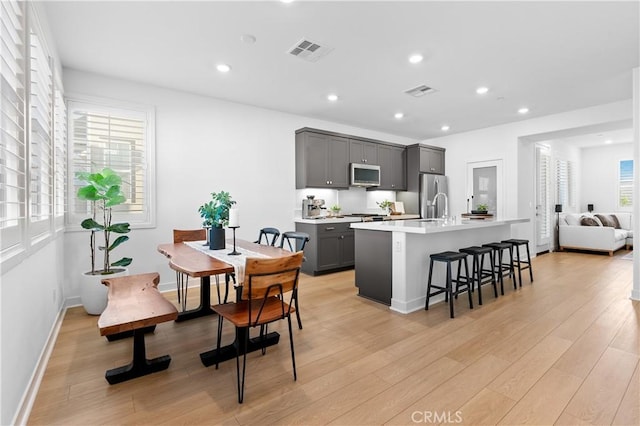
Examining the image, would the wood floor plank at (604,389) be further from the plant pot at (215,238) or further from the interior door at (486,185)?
the interior door at (486,185)

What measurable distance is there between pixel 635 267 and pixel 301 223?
177 inches

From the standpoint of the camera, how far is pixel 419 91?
4465 millimetres

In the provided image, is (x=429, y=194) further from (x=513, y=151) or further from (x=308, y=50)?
(x=308, y=50)

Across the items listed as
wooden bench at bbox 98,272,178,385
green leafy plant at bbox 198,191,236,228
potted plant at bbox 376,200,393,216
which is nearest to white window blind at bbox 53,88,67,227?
wooden bench at bbox 98,272,178,385

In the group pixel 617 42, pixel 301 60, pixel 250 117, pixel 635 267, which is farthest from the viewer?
pixel 250 117

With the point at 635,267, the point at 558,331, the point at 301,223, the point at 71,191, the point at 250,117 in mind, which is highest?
the point at 250,117

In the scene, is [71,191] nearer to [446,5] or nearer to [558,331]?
[446,5]

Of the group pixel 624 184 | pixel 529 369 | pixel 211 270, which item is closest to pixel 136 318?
pixel 211 270

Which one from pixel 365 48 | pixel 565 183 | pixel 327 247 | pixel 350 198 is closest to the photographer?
pixel 365 48

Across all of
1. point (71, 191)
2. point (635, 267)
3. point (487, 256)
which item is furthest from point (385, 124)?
point (71, 191)

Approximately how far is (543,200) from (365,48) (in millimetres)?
6319

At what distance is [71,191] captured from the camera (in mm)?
3678

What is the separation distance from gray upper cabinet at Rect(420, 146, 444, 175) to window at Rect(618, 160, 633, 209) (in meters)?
5.35

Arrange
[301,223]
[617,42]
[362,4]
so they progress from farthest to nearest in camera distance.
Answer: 1. [301,223]
2. [617,42]
3. [362,4]
